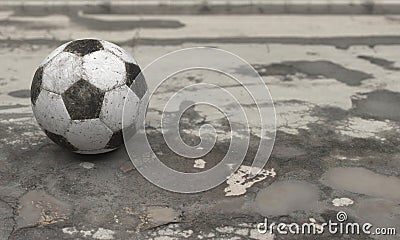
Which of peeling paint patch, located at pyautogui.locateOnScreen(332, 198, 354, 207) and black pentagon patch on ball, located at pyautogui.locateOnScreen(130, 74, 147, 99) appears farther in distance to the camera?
black pentagon patch on ball, located at pyautogui.locateOnScreen(130, 74, 147, 99)

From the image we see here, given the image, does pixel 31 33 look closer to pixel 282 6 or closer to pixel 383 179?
pixel 282 6

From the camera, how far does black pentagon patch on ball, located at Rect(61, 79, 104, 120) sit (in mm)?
3975

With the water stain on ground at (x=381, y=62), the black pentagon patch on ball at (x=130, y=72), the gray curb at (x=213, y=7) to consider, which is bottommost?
the water stain on ground at (x=381, y=62)

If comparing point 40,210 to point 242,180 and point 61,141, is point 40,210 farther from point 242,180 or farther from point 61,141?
point 242,180

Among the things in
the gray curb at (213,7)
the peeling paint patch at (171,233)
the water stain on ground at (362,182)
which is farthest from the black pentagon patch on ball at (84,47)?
the gray curb at (213,7)

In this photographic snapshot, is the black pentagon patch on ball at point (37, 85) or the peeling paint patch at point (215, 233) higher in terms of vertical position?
the black pentagon patch on ball at point (37, 85)

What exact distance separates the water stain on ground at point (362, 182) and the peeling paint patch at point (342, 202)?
14cm

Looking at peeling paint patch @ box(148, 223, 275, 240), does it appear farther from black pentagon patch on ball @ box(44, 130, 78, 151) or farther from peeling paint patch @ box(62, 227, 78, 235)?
black pentagon patch on ball @ box(44, 130, 78, 151)

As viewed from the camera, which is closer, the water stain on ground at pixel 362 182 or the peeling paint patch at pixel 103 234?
the peeling paint patch at pixel 103 234

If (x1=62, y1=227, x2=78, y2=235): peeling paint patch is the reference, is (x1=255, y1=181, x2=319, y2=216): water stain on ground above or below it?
above

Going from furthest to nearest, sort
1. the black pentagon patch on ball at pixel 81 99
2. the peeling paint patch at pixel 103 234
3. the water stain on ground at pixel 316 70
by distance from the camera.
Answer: the water stain on ground at pixel 316 70 → the black pentagon patch on ball at pixel 81 99 → the peeling paint patch at pixel 103 234

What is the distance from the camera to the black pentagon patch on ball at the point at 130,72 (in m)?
4.13

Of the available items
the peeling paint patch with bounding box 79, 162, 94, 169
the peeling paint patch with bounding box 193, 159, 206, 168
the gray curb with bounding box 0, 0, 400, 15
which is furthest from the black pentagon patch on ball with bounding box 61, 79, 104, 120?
the gray curb with bounding box 0, 0, 400, 15

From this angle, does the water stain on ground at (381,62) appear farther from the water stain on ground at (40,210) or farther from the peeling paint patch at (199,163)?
the water stain on ground at (40,210)
